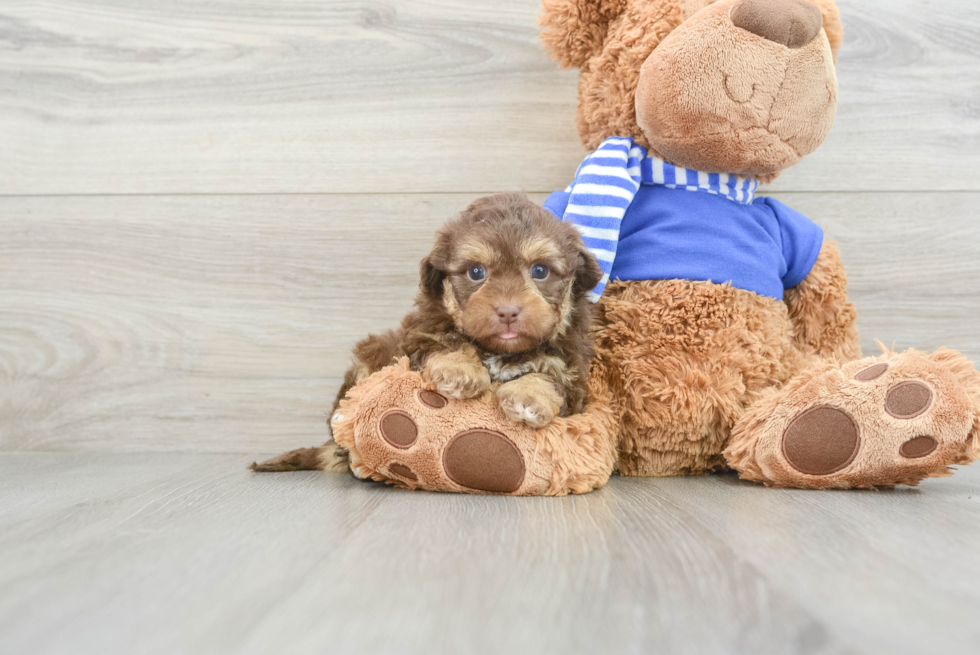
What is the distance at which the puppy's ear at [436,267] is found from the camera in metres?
1.07

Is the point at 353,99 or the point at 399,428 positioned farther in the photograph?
the point at 353,99

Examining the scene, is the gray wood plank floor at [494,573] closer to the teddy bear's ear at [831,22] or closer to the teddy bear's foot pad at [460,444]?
the teddy bear's foot pad at [460,444]

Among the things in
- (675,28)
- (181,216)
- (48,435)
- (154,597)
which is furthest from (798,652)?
(48,435)

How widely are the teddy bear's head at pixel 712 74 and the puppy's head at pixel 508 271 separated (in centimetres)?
30

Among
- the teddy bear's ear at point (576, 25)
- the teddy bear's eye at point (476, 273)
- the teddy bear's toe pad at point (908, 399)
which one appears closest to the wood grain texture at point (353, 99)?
the teddy bear's ear at point (576, 25)

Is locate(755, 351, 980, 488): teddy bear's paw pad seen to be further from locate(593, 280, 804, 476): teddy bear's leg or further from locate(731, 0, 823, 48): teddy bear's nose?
locate(731, 0, 823, 48): teddy bear's nose

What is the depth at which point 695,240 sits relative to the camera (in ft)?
4.00

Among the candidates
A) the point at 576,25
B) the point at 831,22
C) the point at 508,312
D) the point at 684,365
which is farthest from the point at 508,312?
the point at 831,22

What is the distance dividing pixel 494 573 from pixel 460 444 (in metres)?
0.37

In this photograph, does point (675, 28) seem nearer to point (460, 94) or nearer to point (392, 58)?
point (460, 94)

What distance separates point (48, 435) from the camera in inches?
64.6

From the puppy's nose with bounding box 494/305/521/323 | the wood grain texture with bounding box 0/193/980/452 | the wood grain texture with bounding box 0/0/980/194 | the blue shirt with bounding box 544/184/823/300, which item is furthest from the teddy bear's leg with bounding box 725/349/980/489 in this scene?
the wood grain texture with bounding box 0/193/980/452

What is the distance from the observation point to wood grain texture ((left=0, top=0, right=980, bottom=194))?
5.08 ft

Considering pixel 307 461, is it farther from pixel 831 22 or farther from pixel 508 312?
pixel 831 22
